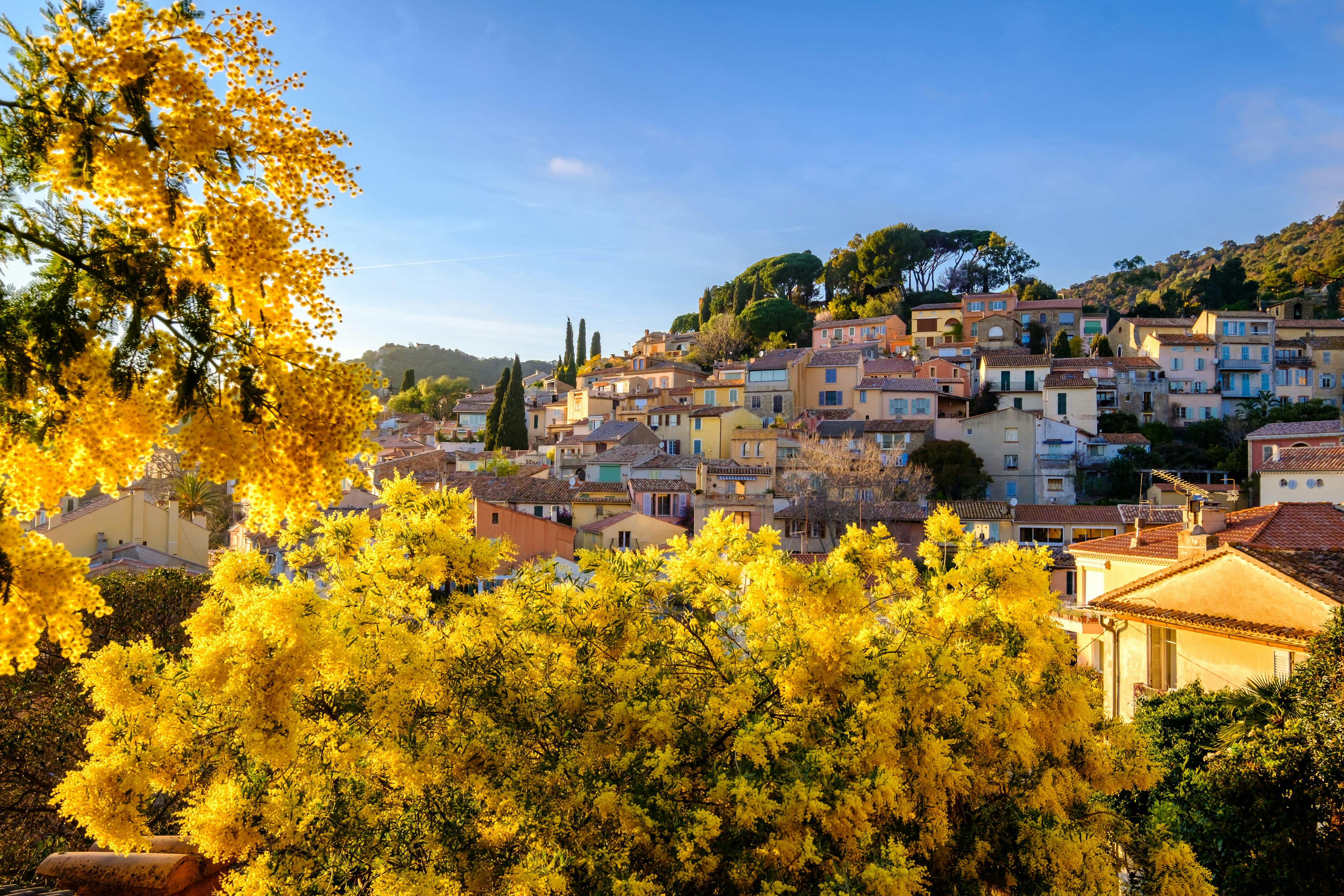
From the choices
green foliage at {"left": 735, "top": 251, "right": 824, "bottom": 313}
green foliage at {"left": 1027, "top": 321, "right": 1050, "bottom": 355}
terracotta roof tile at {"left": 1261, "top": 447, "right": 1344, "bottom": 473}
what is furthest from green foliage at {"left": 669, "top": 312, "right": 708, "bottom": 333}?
terracotta roof tile at {"left": 1261, "top": 447, "right": 1344, "bottom": 473}

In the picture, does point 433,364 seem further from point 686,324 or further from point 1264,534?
point 1264,534

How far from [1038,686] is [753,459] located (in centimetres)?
3948

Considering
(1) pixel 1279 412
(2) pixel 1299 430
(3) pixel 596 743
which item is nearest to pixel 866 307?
(1) pixel 1279 412

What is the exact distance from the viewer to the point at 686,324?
4119 inches

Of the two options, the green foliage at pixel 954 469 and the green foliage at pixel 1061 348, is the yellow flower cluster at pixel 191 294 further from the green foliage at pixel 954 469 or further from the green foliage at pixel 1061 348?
the green foliage at pixel 1061 348

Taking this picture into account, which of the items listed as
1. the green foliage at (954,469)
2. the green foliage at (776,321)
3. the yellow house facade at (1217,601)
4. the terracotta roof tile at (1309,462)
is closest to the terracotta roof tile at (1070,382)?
the green foliage at (954,469)

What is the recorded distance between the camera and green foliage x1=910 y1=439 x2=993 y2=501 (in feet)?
154

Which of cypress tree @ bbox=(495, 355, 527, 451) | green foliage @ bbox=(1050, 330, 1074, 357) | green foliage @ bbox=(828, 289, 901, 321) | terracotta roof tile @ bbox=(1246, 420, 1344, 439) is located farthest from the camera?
green foliage @ bbox=(828, 289, 901, 321)

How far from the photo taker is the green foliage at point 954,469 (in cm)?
4688

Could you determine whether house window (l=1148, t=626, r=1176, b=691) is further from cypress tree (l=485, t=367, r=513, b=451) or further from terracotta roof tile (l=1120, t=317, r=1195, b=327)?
terracotta roof tile (l=1120, t=317, r=1195, b=327)

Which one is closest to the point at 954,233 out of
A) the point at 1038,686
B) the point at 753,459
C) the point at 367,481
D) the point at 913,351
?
the point at 913,351

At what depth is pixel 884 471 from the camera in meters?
44.9

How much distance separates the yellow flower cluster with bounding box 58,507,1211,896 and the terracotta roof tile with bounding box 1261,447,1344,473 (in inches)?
1197

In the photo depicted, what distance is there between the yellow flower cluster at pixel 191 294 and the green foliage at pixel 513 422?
5677cm
